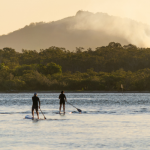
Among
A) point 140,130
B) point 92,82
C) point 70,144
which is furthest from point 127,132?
point 92,82

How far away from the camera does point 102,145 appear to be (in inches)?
598

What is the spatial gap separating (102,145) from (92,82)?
142316 millimetres

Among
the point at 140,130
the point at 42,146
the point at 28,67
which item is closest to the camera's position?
the point at 42,146

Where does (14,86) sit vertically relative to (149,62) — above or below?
below

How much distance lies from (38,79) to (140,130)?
144647 mm

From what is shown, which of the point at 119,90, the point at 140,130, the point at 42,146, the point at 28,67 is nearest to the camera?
the point at 42,146

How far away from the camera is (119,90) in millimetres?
157125

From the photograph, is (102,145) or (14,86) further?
(14,86)

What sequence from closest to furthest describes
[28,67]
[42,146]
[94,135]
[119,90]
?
[42,146], [94,135], [119,90], [28,67]

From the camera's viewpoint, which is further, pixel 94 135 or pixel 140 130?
pixel 140 130

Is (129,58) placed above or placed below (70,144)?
above

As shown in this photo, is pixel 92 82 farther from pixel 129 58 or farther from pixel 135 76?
pixel 129 58

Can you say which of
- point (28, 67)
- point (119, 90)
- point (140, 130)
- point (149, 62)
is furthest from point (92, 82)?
point (140, 130)

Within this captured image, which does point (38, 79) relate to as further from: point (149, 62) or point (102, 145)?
point (102, 145)
